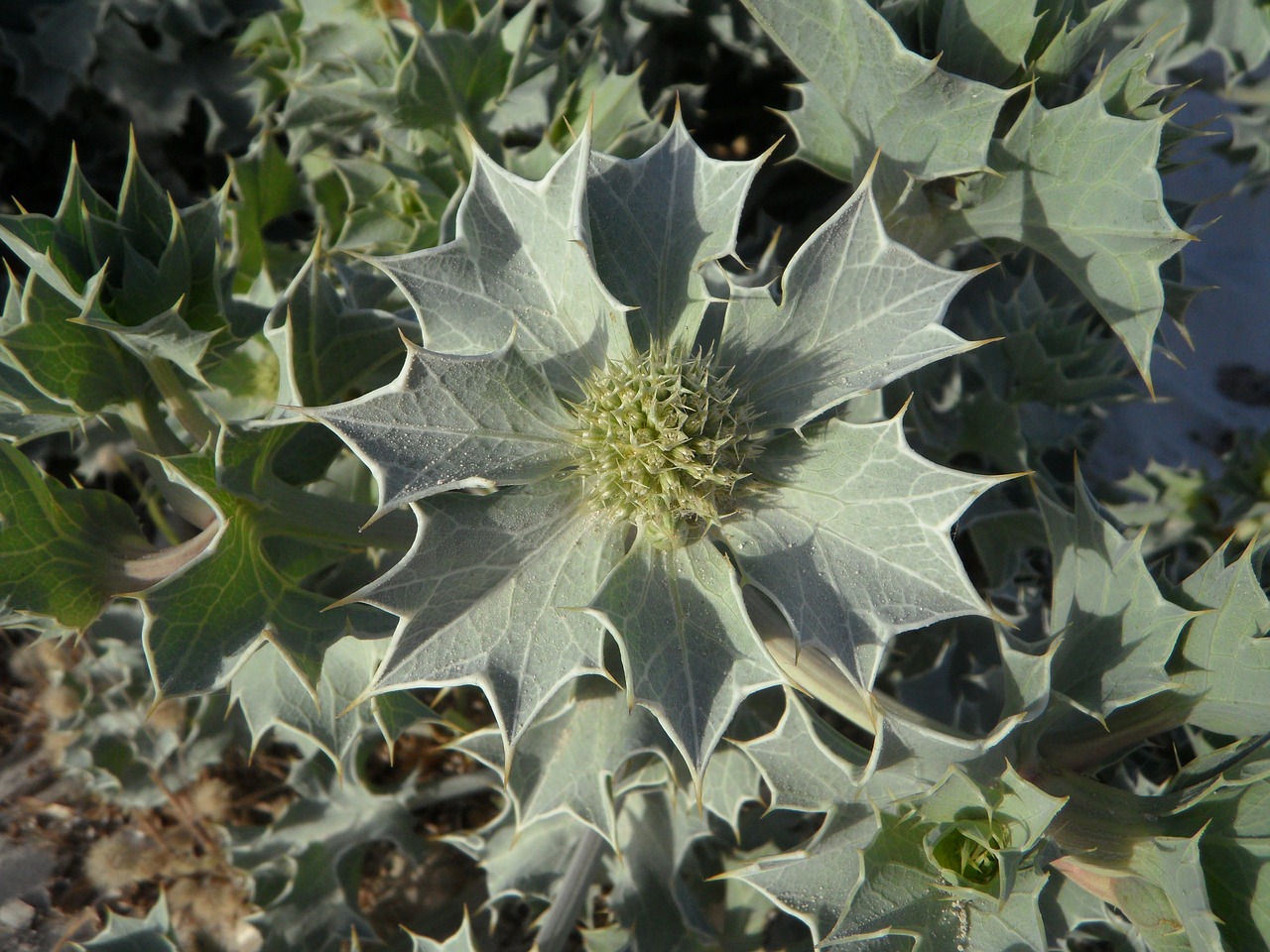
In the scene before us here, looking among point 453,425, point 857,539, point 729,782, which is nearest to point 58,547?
point 453,425

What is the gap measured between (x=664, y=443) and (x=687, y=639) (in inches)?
10.4

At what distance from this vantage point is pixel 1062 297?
246 centimetres

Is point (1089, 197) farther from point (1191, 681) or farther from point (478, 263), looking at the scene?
point (478, 263)

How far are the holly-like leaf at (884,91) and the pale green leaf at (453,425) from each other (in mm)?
645

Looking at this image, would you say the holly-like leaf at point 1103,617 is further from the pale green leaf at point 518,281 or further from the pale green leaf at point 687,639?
the pale green leaf at point 518,281

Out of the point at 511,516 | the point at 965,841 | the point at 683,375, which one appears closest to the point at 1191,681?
the point at 965,841

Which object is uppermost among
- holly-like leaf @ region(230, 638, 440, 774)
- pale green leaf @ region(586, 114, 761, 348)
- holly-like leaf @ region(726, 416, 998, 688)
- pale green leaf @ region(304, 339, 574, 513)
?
pale green leaf @ region(586, 114, 761, 348)

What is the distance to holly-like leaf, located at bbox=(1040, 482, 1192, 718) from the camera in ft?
4.29

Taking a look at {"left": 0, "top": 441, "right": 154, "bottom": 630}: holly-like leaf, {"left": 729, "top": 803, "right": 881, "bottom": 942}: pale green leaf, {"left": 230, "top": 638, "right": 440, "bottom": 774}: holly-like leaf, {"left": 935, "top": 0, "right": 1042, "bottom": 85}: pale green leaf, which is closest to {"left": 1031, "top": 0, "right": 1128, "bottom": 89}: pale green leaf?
{"left": 935, "top": 0, "right": 1042, "bottom": 85}: pale green leaf

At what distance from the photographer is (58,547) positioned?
128cm

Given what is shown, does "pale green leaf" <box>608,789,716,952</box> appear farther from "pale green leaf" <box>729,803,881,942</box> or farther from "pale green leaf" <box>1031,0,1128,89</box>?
"pale green leaf" <box>1031,0,1128,89</box>

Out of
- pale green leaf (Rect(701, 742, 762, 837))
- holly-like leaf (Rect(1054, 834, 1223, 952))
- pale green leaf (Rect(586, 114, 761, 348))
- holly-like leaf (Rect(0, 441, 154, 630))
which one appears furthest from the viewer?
pale green leaf (Rect(701, 742, 762, 837))

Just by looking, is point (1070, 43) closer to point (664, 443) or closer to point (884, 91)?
point (884, 91)

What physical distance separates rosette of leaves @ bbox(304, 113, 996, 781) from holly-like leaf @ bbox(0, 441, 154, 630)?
475 mm
